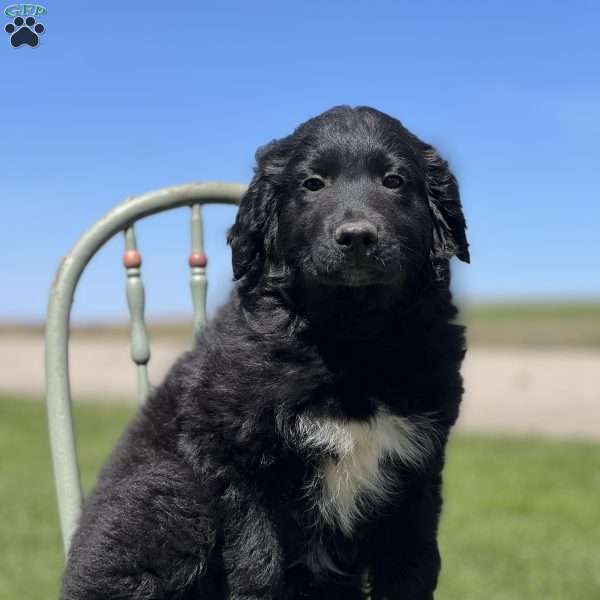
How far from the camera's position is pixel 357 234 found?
2.34 metres

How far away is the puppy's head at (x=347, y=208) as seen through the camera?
2.39 meters

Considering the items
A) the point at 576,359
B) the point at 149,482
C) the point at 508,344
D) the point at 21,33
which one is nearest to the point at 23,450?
the point at 21,33

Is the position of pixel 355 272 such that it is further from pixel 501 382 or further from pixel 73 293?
pixel 501 382

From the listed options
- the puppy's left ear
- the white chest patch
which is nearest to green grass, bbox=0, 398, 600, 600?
the white chest patch

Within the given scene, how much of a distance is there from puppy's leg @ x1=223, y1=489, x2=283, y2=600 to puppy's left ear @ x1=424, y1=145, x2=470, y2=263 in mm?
916

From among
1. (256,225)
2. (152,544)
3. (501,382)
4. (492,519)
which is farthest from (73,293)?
(501,382)

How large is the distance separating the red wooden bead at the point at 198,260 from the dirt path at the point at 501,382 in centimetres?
551

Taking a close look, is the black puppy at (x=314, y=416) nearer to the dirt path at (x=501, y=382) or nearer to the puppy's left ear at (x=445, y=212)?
the puppy's left ear at (x=445, y=212)

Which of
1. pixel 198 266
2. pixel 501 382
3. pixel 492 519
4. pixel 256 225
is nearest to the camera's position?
pixel 256 225

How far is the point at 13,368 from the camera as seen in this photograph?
56.3 ft

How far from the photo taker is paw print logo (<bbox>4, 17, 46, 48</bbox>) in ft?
12.9

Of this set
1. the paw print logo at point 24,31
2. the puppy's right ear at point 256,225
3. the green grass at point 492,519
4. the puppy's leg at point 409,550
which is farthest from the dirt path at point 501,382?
the puppy's leg at point 409,550

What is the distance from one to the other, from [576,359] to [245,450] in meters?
13.8

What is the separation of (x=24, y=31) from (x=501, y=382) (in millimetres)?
11163
